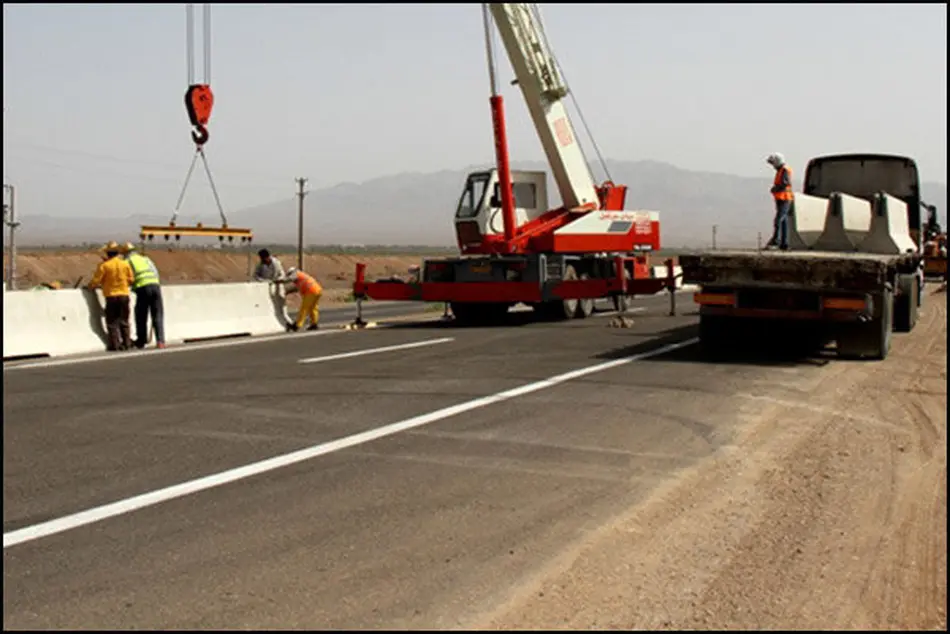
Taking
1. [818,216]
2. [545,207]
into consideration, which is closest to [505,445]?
[818,216]

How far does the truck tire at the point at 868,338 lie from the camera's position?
14.0 metres

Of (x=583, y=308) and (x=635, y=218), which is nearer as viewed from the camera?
(x=583, y=308)

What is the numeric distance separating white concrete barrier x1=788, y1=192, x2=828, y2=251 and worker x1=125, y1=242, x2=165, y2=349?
9.99 meters

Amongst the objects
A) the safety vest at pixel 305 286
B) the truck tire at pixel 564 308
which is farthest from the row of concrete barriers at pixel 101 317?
the truck tire at pixel 564 308

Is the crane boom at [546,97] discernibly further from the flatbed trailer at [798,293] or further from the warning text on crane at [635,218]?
the flatbed trailer at [798,293]

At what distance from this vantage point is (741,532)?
20.1 ft

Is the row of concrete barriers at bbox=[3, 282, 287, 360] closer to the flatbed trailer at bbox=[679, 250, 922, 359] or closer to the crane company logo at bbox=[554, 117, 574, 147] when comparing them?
the crane company logo at bbox=[554, 117, 574, 147]

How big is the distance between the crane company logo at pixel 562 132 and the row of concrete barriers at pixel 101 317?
21.0 ft

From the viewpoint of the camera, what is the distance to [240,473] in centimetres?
732

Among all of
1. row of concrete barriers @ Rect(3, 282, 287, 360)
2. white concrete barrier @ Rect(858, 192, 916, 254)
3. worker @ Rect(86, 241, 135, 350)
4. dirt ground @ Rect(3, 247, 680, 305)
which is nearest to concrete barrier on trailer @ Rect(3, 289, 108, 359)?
row of concrete barriers @ Rect(3, 282, 287, 360)

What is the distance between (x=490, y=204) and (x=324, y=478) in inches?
548

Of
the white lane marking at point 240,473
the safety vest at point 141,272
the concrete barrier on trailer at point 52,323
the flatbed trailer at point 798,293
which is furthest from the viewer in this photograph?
the safety vest at point 141,272

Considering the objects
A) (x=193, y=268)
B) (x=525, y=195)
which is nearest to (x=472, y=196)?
(x=525, y=195)

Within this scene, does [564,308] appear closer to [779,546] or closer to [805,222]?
[805,222]
